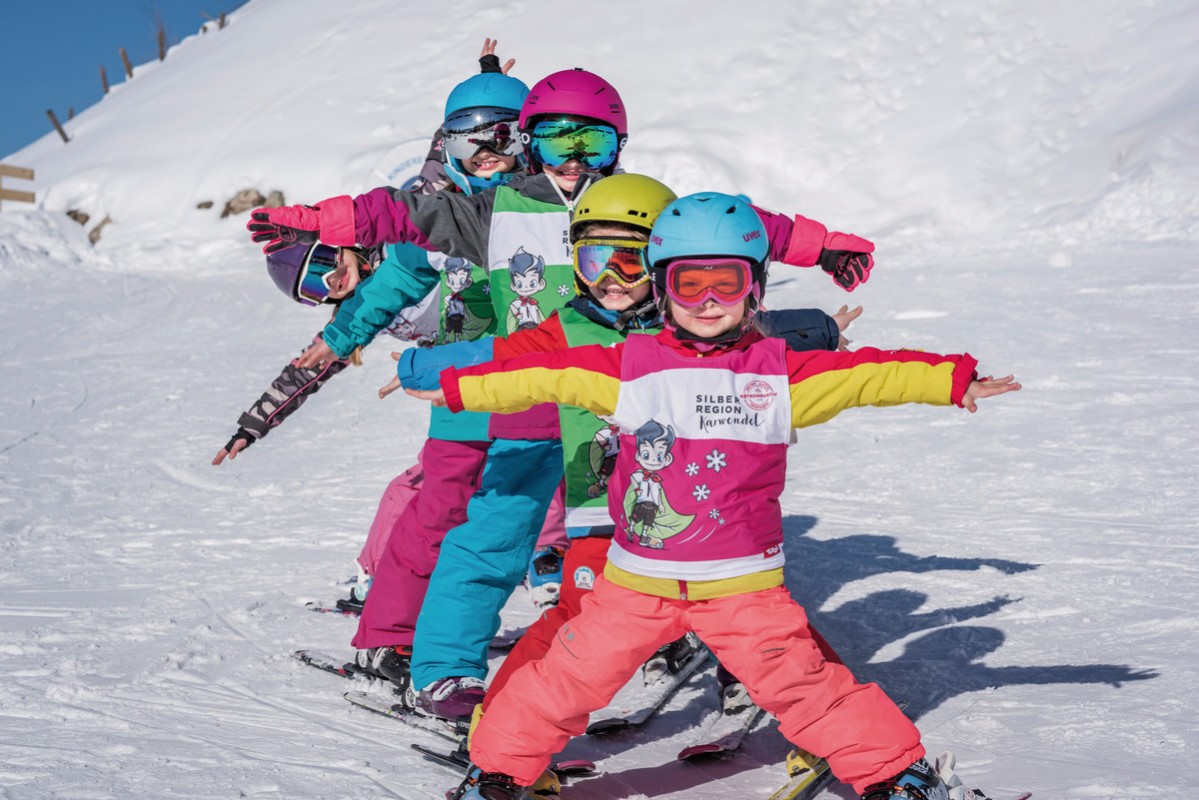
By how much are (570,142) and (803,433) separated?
17.8 ft

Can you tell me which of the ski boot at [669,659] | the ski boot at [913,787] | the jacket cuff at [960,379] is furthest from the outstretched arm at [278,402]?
the ski boot at [913,787]

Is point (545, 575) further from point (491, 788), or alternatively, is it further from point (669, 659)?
point (491, 788)

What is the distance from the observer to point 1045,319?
38.1 feet

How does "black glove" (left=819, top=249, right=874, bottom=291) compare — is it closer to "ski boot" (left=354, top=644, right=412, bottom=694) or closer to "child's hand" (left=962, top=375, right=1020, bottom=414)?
"child's hand" (left=962, top=375, right=1020, bottom=414)

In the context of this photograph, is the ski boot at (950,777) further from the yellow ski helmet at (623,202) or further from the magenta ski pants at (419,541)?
the magenta ski pants at (419,541)

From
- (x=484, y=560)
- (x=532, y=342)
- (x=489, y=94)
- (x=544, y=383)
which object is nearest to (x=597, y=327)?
(x=532, y=342)

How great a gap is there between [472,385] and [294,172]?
72.5 ft

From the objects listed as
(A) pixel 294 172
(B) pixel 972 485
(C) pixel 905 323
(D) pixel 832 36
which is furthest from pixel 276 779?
(D) pixel 832 36

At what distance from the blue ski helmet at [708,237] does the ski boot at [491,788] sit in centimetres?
136

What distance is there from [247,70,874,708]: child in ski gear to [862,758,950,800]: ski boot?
159 centimetres

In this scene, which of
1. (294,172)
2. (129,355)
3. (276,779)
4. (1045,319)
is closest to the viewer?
(276,779)

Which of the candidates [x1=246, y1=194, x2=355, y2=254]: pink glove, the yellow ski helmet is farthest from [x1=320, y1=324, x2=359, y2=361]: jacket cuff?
the yellow ski helmet

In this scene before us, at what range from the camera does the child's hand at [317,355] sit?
189 inches

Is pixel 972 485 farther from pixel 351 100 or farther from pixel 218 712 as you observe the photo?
pixel 351 100
